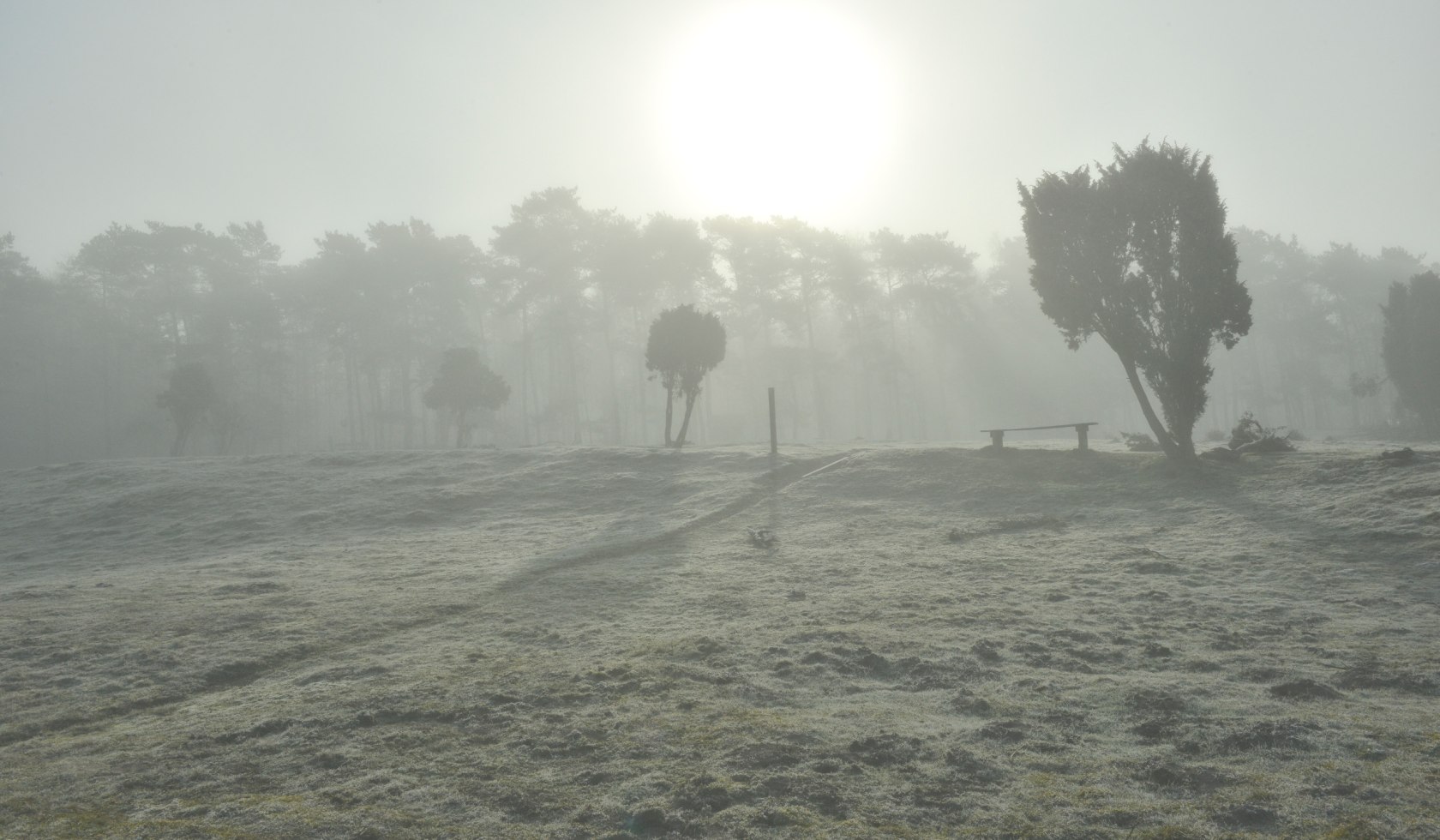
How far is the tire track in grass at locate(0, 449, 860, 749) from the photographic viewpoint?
5785 millimetres

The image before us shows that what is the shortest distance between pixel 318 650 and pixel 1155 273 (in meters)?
19.5

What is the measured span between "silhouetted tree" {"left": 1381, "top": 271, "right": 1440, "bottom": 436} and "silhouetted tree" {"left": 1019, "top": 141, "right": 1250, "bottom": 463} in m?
24.9

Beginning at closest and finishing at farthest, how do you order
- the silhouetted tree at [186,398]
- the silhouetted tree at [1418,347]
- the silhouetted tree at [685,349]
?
Answer: the silhouetted tree at [685,349] < the silhouetted tree at [1418,347] < the silhouetted tree at [186,398]

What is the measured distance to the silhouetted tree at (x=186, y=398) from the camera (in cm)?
3775

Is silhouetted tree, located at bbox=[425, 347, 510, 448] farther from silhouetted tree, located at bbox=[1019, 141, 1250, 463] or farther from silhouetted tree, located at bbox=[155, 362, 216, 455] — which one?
silhouetted tree, located at bbox=[1019, 141, 1250, 463]

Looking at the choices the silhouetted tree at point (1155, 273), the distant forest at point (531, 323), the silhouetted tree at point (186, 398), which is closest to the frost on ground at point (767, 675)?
the silhouetted tree at point (1155, 273)

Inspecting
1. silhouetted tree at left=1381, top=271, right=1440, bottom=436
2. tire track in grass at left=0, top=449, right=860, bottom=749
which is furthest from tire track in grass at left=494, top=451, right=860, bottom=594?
silhouetted tree at left=1381, top=271, right=1440, bottom=436

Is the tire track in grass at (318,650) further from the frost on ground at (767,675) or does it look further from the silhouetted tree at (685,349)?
the silhouetted tree at (685,349)

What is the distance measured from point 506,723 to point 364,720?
1.00 meters

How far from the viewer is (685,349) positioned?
101 ft

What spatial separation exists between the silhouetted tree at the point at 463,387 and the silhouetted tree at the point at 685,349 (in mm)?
12866

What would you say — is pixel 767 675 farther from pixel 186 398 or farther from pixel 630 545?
pixel 186 398

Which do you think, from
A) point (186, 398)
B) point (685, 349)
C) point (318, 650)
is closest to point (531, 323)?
point (186, 398)

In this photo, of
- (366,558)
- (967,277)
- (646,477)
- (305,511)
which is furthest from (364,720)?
(967,277)
